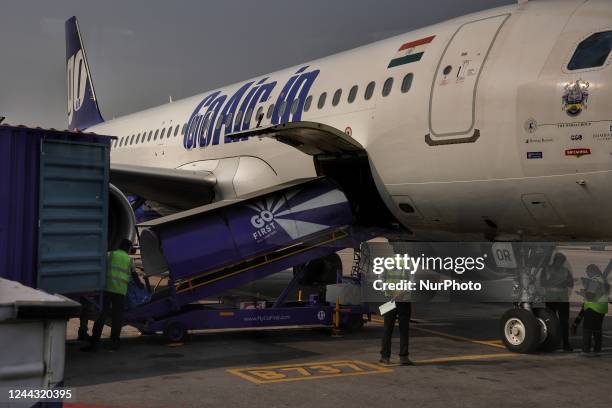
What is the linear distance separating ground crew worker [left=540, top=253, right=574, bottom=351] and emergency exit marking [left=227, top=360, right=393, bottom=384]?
10.5ft

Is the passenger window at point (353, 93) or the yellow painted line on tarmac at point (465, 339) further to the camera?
the passenger window at point (353, 93)

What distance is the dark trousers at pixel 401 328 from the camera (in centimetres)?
849

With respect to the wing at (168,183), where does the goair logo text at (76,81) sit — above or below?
above

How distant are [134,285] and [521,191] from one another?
5.45 m

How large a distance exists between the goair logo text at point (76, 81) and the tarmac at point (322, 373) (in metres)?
19.7

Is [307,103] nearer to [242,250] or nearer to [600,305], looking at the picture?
[242,250]

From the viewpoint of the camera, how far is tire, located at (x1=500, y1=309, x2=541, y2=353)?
921 centimetres

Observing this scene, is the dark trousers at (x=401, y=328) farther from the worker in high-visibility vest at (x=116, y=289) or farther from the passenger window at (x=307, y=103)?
the passenger window at (x=307, y=103)

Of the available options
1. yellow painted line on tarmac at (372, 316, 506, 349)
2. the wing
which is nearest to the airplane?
the wing

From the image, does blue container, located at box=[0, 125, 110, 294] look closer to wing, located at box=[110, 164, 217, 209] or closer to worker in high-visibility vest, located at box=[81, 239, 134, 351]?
worker in high-visibility vest, located at box=[81, 239, 134, 351]

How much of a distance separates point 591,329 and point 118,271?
21.3 feet

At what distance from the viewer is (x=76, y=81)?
29125 mm

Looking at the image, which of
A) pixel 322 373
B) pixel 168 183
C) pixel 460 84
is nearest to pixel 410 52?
pixel 460 84
